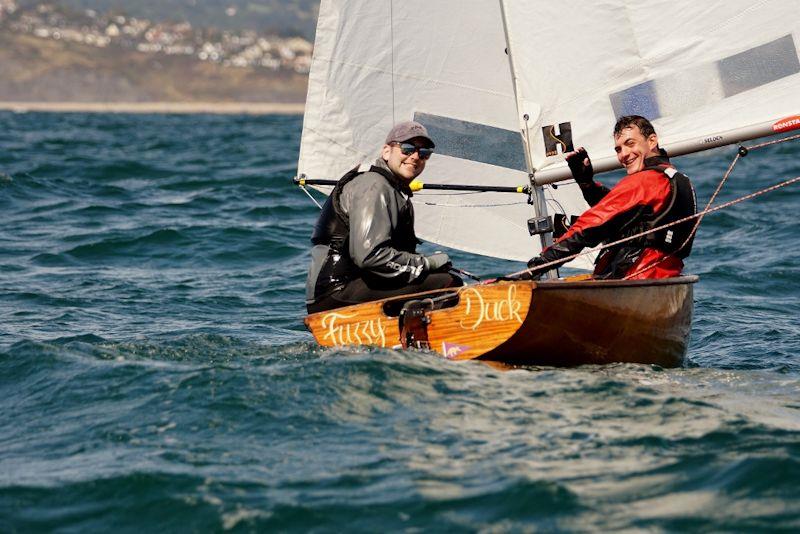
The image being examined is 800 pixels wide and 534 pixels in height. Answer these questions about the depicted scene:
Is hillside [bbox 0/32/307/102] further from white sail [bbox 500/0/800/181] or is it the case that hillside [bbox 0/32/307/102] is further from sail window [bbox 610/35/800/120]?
sail window [bbox 610/35/800/120]

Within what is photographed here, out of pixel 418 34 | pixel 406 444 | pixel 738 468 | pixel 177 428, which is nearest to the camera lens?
pixel 738 468

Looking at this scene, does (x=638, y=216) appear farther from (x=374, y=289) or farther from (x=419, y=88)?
(x=419, y=88)

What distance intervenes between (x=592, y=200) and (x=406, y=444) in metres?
2.46

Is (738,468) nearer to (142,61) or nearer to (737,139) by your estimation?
(737,139)

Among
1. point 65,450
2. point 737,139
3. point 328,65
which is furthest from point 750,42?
point 65,450

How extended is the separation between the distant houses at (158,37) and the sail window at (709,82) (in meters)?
106

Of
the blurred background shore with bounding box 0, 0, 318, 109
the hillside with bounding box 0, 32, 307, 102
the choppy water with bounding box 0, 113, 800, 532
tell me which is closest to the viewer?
the choppy water with bounding box 0, 113, 800, 532

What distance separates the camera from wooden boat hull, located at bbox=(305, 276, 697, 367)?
5094 millimetres

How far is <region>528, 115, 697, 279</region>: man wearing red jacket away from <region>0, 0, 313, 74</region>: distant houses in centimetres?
10687

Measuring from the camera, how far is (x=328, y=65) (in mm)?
6969

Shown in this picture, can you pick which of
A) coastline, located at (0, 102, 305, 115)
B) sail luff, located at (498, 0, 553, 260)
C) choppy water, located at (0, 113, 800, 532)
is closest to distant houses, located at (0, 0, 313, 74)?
coastline, located at (0, 102, 305, 115)

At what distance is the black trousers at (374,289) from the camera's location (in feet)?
18.6

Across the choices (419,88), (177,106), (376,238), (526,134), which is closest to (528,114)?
(526,134)

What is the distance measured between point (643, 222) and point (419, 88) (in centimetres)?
194
